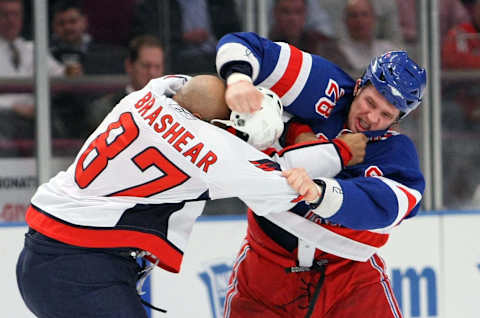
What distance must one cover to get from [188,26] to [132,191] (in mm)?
2203

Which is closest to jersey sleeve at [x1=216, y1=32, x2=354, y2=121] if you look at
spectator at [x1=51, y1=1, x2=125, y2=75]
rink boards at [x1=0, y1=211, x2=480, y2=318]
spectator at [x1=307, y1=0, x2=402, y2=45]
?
rink boards at [x1=0, y1=211, x2=480, y2=318]

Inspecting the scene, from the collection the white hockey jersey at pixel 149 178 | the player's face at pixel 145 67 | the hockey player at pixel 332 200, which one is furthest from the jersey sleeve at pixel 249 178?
the player's face at pixel 145 67

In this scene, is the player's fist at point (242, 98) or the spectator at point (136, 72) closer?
the player's fist at point (242, 98)

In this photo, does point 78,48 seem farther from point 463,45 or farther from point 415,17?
point 463,45

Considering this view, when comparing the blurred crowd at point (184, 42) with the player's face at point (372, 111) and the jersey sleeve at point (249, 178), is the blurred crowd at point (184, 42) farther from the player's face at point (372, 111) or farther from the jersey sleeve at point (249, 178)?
the jersey sleeve at point (249, 178)

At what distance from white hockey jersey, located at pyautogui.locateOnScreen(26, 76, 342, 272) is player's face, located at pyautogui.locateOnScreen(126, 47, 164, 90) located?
1892mm

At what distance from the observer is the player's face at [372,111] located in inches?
84.3

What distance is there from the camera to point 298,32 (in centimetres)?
411

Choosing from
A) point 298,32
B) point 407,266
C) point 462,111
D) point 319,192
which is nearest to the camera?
point 319,192

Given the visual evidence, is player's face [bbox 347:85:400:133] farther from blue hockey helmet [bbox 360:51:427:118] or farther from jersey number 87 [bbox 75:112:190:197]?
jersey number 87 [bbox 75:112:190:197]

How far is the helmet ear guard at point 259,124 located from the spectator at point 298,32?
7.01 feet

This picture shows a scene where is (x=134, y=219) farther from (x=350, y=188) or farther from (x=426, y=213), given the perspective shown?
(x=426, y=213)

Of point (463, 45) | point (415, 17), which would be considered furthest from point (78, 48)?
point (463, 45)

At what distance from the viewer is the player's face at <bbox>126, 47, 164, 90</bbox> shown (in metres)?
3.89
